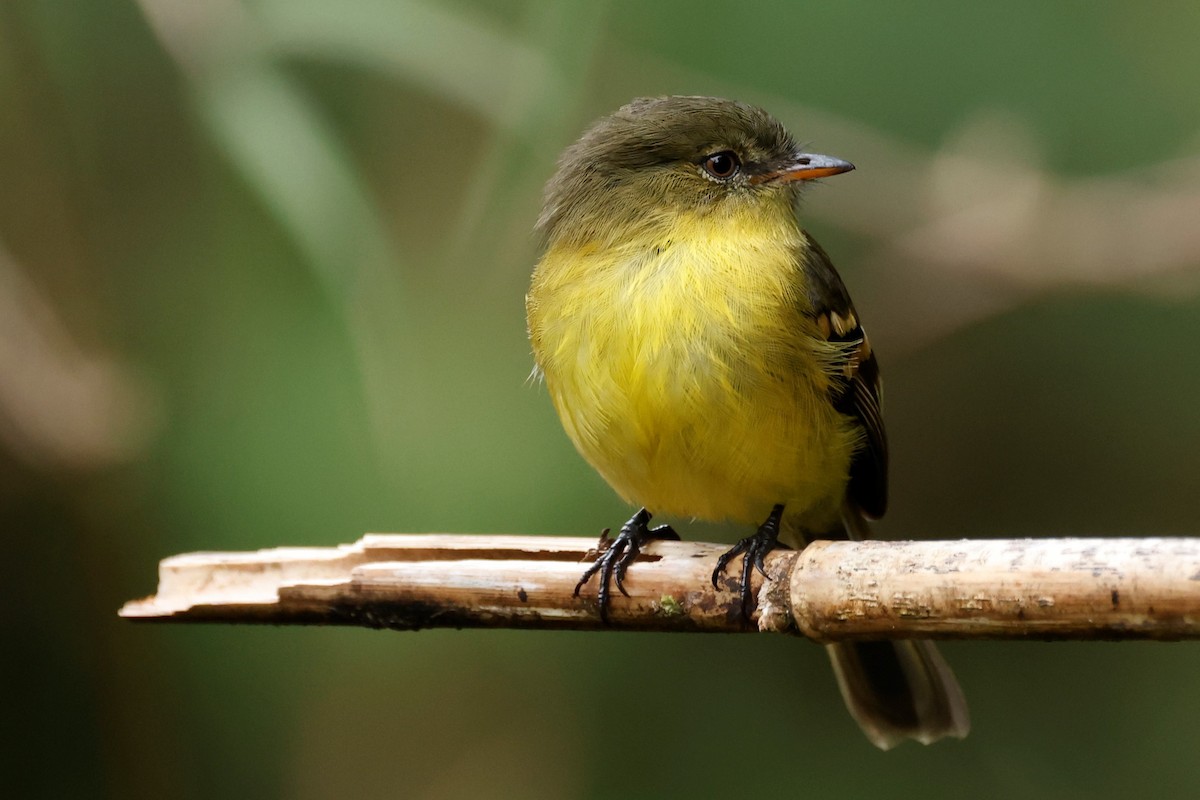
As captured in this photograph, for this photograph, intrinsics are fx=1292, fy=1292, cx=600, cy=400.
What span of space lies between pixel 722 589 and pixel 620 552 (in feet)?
1.26

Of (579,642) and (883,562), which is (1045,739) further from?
(883,562)

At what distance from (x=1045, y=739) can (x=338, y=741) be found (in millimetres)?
2346

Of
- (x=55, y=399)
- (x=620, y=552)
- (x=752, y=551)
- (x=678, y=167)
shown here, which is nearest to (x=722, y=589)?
(x=752, y=551)

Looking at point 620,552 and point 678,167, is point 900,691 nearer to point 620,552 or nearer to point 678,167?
point 620,552

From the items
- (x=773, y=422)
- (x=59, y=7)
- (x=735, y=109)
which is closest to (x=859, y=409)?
(x=773, y=422)

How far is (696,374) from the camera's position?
2.71 meters

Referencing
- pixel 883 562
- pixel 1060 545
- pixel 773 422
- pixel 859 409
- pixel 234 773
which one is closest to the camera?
pixel 1060 545

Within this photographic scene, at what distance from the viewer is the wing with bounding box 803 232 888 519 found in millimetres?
3010

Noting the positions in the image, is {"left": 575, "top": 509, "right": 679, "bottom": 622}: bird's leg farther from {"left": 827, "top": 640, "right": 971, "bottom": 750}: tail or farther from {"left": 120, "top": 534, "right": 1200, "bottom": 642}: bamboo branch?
{"left": 827, "top": 640, "right": 971, "bottom": 750}: tail

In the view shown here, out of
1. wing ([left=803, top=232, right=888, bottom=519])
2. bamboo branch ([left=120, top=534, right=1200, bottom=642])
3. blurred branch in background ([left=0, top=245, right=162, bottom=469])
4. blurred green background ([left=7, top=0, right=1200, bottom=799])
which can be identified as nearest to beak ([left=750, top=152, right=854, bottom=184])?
wing ([left=803, top=232, right=888, bottom=519])

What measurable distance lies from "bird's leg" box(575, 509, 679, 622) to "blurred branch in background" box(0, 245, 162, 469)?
1853 mm

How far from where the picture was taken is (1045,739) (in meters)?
4.33

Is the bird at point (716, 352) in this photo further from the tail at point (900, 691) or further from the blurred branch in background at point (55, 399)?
Result: the blurred branch in background at point (55, 399)

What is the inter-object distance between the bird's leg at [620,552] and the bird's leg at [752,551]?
0.21m
